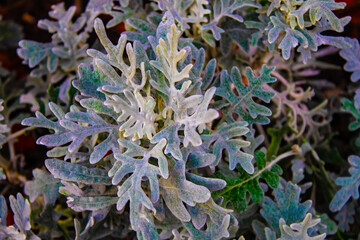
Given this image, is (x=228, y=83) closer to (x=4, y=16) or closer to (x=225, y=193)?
(x=225, y=193)

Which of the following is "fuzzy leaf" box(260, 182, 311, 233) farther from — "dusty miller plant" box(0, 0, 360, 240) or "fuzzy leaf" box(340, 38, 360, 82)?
"fuzzy leaf" box(340, 38, 360, 82)

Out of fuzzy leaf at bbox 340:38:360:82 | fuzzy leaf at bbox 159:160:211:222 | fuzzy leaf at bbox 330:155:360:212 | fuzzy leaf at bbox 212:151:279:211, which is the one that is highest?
fuzzy leaf at bbox 340:38:360:82

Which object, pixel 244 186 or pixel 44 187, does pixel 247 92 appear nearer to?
pixel 244 186

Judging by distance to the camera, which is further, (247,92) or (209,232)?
(247,92)

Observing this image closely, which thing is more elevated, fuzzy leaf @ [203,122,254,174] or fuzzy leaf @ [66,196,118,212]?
fuzzy leaf @ [203,122,254,174]

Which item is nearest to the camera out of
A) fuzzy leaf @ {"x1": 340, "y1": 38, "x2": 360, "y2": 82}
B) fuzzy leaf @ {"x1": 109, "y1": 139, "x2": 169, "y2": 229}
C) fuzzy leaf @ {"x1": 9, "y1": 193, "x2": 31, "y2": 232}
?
fuzzy leaf @ {"x1": 109, "y1": 139, "x2": 169, "y2": 229}

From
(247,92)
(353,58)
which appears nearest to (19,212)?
(247,92)

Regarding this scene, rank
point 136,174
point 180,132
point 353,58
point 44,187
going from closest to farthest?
point 136,174 → point 180,132 → point 44,187 → point 353,58

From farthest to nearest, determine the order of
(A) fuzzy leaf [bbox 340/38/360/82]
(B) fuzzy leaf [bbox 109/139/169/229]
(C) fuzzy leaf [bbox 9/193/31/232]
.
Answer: (A) fuzzy leaf [bbox 340/38/360/82] < (C) fuzzy leaf [bbox 9/193/31/232] < (B) fuzzy leaf [bbox 109/139/169/229]

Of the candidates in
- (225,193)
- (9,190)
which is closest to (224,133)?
(225,193)

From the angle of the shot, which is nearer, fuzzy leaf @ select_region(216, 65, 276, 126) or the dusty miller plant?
the dusty miller plant

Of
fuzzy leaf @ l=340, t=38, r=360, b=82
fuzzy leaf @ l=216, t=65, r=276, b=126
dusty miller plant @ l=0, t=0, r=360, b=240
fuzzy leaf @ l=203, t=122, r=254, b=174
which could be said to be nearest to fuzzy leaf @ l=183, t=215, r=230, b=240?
dusty miller plant @ l=0, t=0, r=360, b=240

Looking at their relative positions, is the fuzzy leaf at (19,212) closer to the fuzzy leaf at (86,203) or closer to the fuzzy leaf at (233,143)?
the fuzzy leaf at (86,203)

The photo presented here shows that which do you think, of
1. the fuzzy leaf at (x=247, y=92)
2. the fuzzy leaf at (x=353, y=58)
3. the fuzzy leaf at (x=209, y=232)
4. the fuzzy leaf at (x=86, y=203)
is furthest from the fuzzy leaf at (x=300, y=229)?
the fuzzy leaf at (x=353, y=58)
